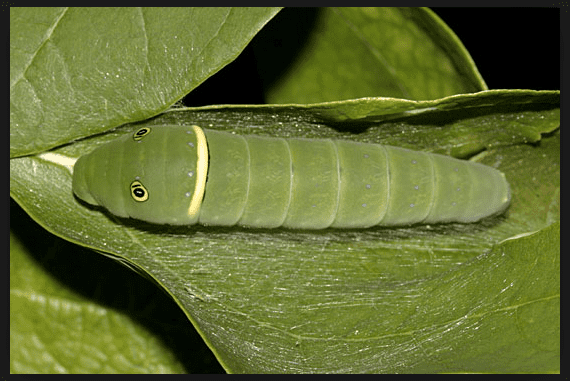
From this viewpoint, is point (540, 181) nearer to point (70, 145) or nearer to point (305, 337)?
point (305, 337)

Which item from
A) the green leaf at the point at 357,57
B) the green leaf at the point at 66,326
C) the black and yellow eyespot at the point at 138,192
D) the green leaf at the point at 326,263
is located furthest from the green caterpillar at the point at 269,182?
the green leaf at the point at 66,326

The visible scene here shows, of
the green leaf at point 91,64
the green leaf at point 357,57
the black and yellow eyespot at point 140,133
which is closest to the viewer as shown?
the green leaf at point 91,64

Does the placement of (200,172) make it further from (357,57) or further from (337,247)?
(357,57)

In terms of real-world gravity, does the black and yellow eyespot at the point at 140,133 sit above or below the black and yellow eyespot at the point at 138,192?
above

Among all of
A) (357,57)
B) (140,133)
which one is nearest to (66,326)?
(140,133)

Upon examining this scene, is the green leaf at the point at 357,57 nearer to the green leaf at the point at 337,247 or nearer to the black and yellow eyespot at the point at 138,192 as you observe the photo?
the green leaf at the point at 337,247

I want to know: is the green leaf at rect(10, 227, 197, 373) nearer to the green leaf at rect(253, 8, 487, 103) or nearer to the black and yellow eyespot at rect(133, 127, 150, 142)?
the black and yellow eyespot at rect(133, 127, 150, 142)
